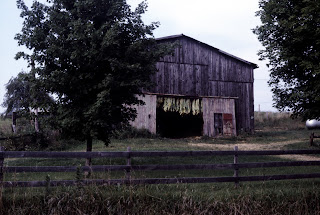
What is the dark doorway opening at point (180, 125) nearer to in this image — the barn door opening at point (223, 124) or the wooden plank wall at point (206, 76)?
the barn door opening at point (223, 124)

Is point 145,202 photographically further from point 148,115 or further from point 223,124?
point 223,124

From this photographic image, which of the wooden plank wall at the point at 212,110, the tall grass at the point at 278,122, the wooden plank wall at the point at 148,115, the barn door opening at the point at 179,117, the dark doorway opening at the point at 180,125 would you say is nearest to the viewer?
the wooden plank wall at the point at 148,115

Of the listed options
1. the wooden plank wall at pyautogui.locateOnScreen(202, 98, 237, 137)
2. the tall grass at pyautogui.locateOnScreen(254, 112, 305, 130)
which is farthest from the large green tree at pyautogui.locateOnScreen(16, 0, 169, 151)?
the tall grass at pyautogui.locateOnScreen(254, 112, 305, 130)

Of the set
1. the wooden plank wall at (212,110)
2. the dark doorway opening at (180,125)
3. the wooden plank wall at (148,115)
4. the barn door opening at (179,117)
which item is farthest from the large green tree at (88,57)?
the dark doorway opening at (180,125)

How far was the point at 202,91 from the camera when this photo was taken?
28719 millimetres

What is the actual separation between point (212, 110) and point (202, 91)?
2.00 meters

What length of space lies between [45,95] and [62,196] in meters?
6.21

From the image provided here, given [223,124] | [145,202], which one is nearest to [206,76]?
[223,124]

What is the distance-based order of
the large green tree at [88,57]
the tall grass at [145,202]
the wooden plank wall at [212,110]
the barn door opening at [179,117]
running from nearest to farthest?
the tall grass at [145,202]
the large green tree at [88,57]
the barn door opening at [179,117]
the wooden plank wall at [212,110]

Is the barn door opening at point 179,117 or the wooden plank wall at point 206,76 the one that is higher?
the wooden plank wall at point 206,76

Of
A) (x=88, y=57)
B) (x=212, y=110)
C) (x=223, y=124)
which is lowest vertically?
(x=223, y=124)

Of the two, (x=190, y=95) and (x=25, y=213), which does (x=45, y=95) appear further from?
(x=190, y=95)

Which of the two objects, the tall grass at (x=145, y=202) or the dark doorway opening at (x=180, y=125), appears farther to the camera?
the dark doorway opening at (x=180, y=125)

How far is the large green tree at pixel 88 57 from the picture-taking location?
38.0 ft
